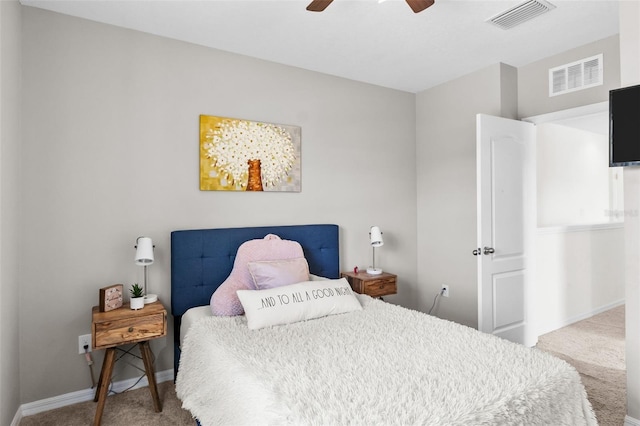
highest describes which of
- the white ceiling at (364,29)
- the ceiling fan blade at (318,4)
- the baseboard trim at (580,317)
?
the white ceiling at (364,29)

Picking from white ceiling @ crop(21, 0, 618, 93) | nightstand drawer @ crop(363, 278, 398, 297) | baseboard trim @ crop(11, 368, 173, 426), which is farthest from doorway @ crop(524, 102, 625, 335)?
baseboard trim @ crop(11, 368, 173, 426)

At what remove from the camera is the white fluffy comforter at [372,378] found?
1.33m

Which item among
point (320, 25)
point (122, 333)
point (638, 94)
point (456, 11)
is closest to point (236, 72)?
point (320, 25)

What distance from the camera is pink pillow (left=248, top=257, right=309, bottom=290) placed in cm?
262

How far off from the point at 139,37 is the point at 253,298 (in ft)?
6.90

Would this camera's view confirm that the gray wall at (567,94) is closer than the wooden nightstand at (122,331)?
No

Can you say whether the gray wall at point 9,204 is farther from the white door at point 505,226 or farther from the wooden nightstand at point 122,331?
the white door at point 505,226

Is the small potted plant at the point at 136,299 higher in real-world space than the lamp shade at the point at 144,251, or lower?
lower

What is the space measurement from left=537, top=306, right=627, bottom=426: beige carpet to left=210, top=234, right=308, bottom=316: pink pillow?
2366 mm

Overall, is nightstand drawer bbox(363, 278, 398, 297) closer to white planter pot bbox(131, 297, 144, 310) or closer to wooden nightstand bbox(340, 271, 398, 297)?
wooden nightstand bbox(340, 271, 398, 297)

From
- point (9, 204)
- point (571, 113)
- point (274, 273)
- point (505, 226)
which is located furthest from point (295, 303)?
point (571, 113)

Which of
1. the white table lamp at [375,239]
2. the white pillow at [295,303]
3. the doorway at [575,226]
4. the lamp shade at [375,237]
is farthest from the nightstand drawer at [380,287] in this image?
the doorway at [575,226]

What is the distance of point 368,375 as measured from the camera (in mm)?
1578

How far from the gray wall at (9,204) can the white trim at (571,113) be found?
3950 mm
